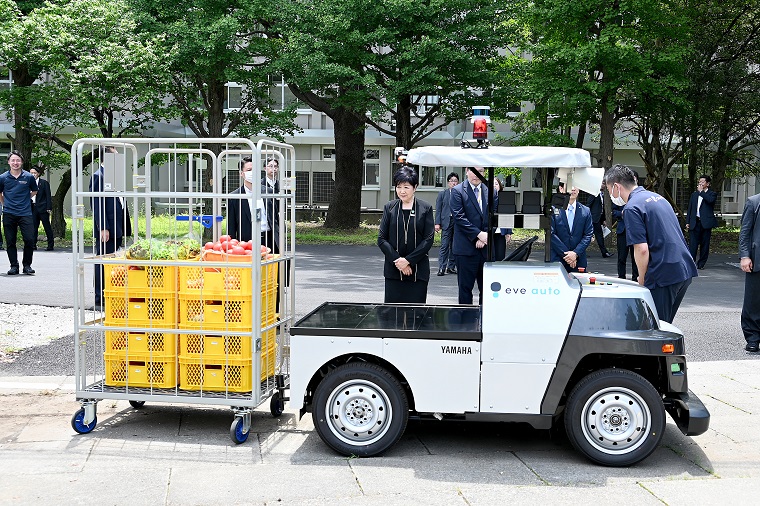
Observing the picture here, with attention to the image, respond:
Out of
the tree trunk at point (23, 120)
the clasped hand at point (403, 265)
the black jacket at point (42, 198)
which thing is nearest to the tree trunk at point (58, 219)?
the tree trunk at point (23, 120)

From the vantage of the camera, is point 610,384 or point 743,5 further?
point 743,5

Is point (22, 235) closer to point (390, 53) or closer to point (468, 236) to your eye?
point (468, 236)

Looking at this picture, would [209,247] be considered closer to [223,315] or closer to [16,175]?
[223,315]

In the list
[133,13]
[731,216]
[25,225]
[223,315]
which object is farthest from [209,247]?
[731,216]

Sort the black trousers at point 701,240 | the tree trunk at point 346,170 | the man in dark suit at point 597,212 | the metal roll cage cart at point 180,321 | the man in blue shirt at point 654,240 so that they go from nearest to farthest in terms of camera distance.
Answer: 1. the metal roll cage cart at point 180,321
2. the man in blue shirt at point 654,240
3. the man in dark suit at point 597,212
4. the black trousers at point 701,240
5. the tree trunk at point 346,170

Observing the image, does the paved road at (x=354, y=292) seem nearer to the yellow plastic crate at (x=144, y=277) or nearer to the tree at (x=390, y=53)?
the yellow plastic crate at (x=144, y=277)

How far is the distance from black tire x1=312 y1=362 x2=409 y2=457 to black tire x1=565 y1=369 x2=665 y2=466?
120 cm

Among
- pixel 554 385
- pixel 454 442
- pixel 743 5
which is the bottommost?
pixel 454 442

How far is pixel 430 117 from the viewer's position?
87.7ft

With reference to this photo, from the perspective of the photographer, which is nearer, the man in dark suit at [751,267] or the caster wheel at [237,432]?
the caster wheel at [237,432]

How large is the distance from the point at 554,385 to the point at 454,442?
3.34 ft

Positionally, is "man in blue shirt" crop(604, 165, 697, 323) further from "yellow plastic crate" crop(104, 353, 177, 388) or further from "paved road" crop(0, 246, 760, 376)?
"yellow plastic crate" crop(104, 353, 177, 388)

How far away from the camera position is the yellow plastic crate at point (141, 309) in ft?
21.4

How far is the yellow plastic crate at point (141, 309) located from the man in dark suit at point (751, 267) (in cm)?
651
